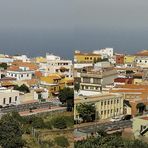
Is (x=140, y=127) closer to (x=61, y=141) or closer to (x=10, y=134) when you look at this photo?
(x=61, y=141)

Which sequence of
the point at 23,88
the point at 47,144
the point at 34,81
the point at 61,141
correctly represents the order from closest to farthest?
the point at 61,141 < the point at 47,144 < the point at 23,88 < the point at 34,81

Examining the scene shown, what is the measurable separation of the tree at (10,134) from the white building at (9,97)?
232cm

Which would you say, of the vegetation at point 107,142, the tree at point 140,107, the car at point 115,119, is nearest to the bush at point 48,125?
the tree at point 140,107

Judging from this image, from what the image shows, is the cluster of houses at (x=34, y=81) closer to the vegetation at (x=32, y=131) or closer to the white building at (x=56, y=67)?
the white building at (x=56, y=67)

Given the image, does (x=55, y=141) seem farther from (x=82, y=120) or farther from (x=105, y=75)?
(x=82, y=120)

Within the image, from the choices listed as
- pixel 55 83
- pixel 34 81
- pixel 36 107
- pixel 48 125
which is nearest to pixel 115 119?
pixel 48 125

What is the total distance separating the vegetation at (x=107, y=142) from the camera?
2.21 meters

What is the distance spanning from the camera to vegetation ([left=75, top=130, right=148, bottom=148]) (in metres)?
2.21

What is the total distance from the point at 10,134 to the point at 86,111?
7.86ft

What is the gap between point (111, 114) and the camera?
2.37 meters

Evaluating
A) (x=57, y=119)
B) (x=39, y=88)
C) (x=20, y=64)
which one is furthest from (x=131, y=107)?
(x=20, y=64)

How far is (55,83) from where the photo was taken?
349 inches

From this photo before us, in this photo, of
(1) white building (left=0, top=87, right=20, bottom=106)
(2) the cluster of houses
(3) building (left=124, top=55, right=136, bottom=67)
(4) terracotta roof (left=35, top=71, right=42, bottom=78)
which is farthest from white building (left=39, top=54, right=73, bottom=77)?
(1) white building (left=0, top=87, right=20, bottom=106)

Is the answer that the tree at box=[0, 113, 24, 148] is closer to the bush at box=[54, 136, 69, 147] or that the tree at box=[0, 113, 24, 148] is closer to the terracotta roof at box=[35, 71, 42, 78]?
the bush at box=[54, 136, 69, 147]
